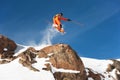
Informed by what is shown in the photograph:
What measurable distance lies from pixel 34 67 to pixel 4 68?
5.23m

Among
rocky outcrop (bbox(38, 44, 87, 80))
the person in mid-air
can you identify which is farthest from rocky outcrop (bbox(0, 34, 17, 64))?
the person in mid-air

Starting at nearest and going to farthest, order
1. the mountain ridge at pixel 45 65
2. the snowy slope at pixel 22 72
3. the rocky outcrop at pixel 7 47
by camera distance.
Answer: the snowy slope at pixel 22 72 → the mountain ridge at pixel 45 65 → the rocky outcrop at pixel 7 47

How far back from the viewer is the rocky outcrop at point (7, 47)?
66.4m

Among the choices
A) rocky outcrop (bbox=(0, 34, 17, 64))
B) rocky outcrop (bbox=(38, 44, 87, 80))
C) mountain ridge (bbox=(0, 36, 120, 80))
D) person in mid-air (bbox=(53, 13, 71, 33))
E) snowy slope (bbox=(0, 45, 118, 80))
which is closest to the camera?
person in mid-air (bbox=(53, 13, 71, 33))

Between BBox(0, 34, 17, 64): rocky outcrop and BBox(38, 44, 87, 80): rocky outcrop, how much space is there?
709 cm

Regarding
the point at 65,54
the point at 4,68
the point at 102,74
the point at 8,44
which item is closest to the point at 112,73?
the point at 102,74

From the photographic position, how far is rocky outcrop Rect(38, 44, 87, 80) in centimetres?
6031

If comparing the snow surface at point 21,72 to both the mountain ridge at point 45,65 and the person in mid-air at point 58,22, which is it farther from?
the person in mid-air at point 58,22

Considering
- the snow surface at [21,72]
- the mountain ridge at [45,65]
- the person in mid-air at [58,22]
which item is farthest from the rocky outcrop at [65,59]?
the person in mid-air at [58,22]

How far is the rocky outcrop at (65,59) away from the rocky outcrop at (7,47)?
709cm

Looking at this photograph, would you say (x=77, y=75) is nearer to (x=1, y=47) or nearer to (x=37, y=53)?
(x=37, y=53)

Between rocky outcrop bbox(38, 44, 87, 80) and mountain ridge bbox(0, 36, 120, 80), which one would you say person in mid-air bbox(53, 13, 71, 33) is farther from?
rocky outcrop bbox(38, 44, 87, 80)

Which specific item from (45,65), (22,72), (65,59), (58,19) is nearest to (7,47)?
(45,65)

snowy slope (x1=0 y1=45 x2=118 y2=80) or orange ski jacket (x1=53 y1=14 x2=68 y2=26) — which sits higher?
orange ski jacket (x1=53 y1=14 x2=68 y2=26)
